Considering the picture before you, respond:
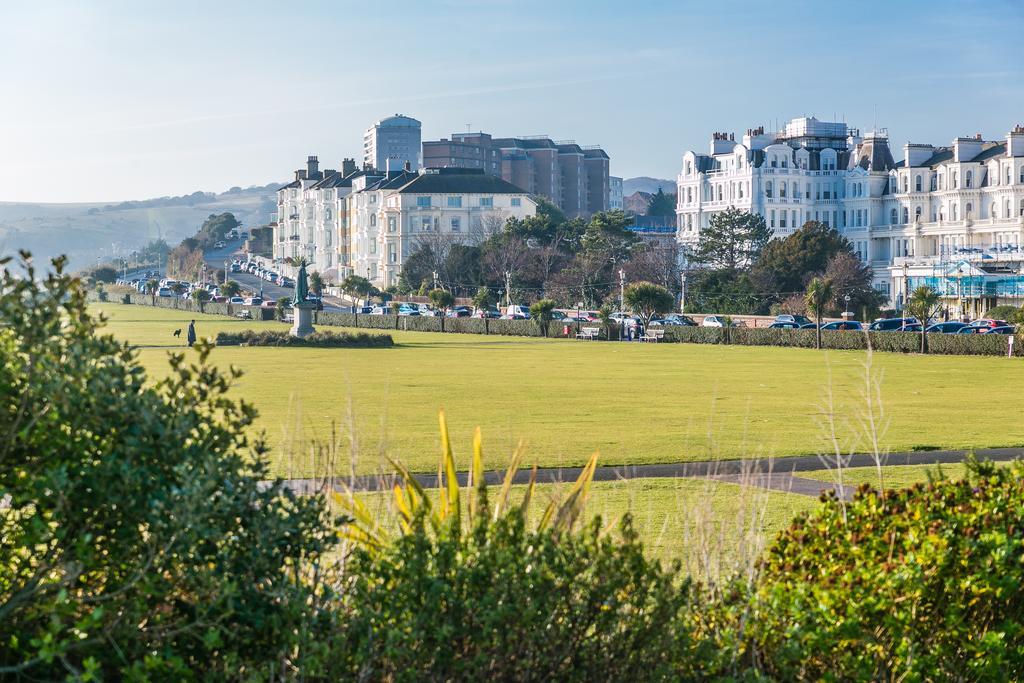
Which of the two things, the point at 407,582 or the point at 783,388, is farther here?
the point at 783,388

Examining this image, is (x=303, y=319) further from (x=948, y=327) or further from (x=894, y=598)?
(x=894, y=598)

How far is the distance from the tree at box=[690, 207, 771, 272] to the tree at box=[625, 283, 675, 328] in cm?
3498

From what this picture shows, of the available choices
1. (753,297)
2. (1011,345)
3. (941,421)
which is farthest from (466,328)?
(941,421)

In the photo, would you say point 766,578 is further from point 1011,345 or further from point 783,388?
point 1011,345

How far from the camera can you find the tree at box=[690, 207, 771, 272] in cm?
11556

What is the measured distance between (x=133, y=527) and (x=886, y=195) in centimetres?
13321

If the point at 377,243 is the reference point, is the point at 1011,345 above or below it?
below

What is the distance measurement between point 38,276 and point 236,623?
2.05 metres

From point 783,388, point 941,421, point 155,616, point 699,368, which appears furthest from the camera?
point 699,368

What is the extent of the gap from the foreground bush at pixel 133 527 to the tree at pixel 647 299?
73.3 m

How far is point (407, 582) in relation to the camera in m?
6.17

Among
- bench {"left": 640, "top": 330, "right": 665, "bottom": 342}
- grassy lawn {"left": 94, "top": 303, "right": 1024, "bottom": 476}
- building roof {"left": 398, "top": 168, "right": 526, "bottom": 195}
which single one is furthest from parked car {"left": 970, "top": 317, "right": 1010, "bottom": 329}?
building roof {"left": 398, "top": 168, "right": 526, "bottom": 195}

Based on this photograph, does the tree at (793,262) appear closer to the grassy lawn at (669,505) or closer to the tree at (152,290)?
the tree at (152,290)

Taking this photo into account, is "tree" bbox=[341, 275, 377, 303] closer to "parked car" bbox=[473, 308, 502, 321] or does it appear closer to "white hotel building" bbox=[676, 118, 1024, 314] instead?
"parked car" bbox=[473, 308, 502, 321]
